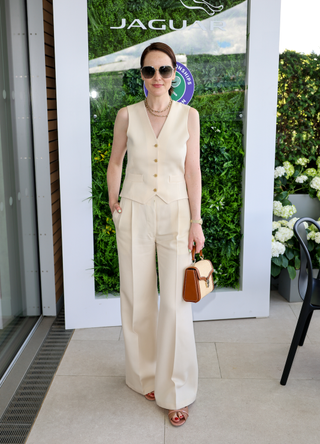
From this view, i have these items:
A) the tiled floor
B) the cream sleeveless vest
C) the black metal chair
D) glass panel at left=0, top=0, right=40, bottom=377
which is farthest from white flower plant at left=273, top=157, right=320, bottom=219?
glass panel at left=0, top=0, right=40, bottom=377

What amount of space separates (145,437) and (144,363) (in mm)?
432

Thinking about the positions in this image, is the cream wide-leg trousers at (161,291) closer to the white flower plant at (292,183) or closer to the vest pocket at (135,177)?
the vest pocket at (135,177)

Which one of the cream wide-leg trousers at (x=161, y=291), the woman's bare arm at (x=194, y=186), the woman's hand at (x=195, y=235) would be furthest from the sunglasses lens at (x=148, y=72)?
the woman's hand at (x=195, y=235)

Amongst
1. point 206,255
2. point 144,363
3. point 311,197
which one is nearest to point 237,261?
point 206,255

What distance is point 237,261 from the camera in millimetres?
3775

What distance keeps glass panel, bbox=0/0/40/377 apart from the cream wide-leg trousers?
37.4 inches

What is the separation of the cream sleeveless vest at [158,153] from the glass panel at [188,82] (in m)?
1.06

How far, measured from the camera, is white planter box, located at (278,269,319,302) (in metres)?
4.04

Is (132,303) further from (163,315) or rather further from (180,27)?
(180,27)

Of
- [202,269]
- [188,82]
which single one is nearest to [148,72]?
[202,269]

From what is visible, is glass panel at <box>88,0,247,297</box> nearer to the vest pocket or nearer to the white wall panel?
the white wall panel

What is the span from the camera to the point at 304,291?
2771 millimetres

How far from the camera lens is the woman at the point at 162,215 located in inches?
91.5

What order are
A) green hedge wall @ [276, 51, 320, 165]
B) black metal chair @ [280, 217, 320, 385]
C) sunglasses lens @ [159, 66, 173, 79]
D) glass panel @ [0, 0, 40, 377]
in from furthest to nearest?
1. green hedge wall @ [276, 51, 320, 165]
2. glass panel @ [0, 0, 40, 377]
3. black metal chair @ [280, 217, 320, 385]
4. sunglasses lens @ [159, 66, 173, 79]
